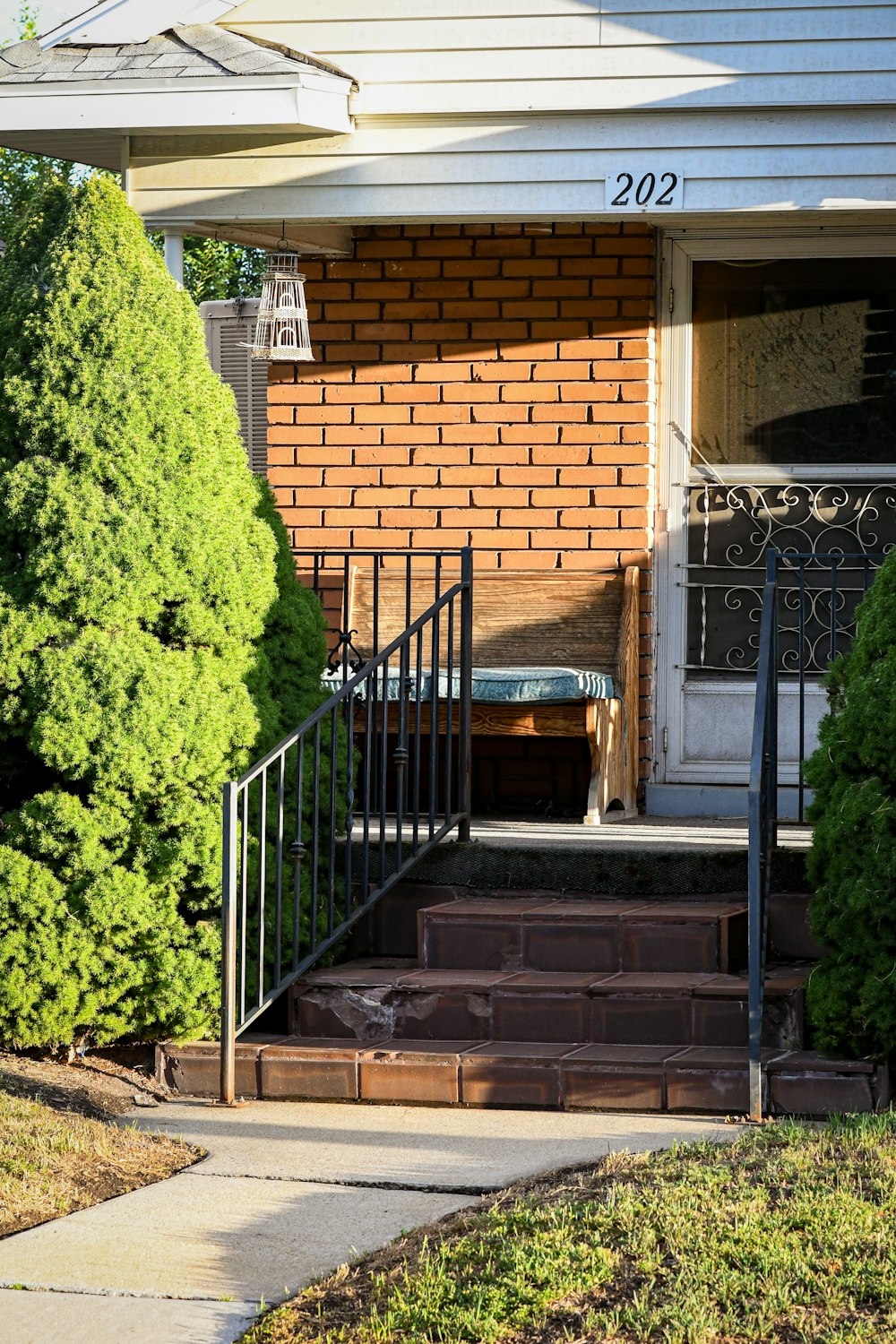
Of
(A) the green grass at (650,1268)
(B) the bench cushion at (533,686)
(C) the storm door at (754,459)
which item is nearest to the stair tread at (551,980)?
(A) the green grass at (650,1268)

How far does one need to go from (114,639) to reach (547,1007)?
69.6 inches

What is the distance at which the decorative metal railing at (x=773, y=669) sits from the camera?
15.3 ft

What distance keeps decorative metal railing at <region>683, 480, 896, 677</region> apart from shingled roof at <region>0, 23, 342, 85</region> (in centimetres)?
252

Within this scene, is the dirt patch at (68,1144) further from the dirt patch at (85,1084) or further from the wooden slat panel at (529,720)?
the wooden slat panel at (529,720)

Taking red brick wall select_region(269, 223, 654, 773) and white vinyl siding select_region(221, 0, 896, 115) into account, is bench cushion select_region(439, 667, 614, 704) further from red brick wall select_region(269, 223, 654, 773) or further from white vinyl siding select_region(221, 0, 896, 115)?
white vinyl siding select_region(221, 0, 896, 115)

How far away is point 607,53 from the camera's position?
646 cm

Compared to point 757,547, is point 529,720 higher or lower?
lower

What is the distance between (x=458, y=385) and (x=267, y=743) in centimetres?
265

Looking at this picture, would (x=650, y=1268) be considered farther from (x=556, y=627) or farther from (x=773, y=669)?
(x=556, y=627)

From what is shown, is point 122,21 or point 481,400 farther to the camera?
point 481,400

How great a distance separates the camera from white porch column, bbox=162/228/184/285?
6.66 meters

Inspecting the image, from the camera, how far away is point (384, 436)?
7.56 metres

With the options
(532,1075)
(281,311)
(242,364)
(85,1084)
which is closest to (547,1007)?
(532,1075)

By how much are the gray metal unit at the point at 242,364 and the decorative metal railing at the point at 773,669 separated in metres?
4.08
